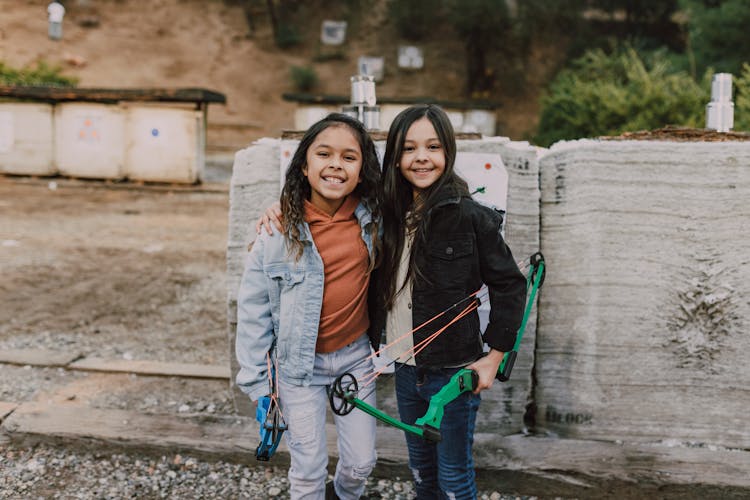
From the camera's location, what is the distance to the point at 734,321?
3.09m

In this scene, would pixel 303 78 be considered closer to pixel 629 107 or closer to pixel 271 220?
pixel 629 107

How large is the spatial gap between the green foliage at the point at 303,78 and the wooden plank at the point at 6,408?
22.8 m

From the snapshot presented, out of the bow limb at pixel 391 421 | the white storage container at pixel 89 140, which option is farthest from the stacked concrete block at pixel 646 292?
the white storage container at pixel 89 140

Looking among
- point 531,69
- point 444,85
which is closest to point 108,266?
point 444,85

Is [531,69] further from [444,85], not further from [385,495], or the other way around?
[385,495]

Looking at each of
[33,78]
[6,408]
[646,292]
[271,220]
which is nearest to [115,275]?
[6,408]

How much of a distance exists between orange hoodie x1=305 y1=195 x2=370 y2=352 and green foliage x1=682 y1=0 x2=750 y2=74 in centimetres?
1343

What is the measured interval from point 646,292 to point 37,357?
12.0 feet

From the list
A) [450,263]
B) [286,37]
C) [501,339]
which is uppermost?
[286,37]

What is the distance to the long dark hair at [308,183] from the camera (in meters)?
2.32

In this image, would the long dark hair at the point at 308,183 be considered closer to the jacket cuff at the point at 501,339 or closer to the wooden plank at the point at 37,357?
the jacket cuff at the point at 501,339

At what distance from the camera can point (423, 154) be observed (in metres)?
2.24

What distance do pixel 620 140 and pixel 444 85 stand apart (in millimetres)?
23720

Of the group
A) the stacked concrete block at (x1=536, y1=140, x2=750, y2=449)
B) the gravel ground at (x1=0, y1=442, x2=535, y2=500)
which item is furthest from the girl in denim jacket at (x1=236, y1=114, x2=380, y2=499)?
the stacked concrete block at (x1=536, y1=140, x2=750, y2=449)
